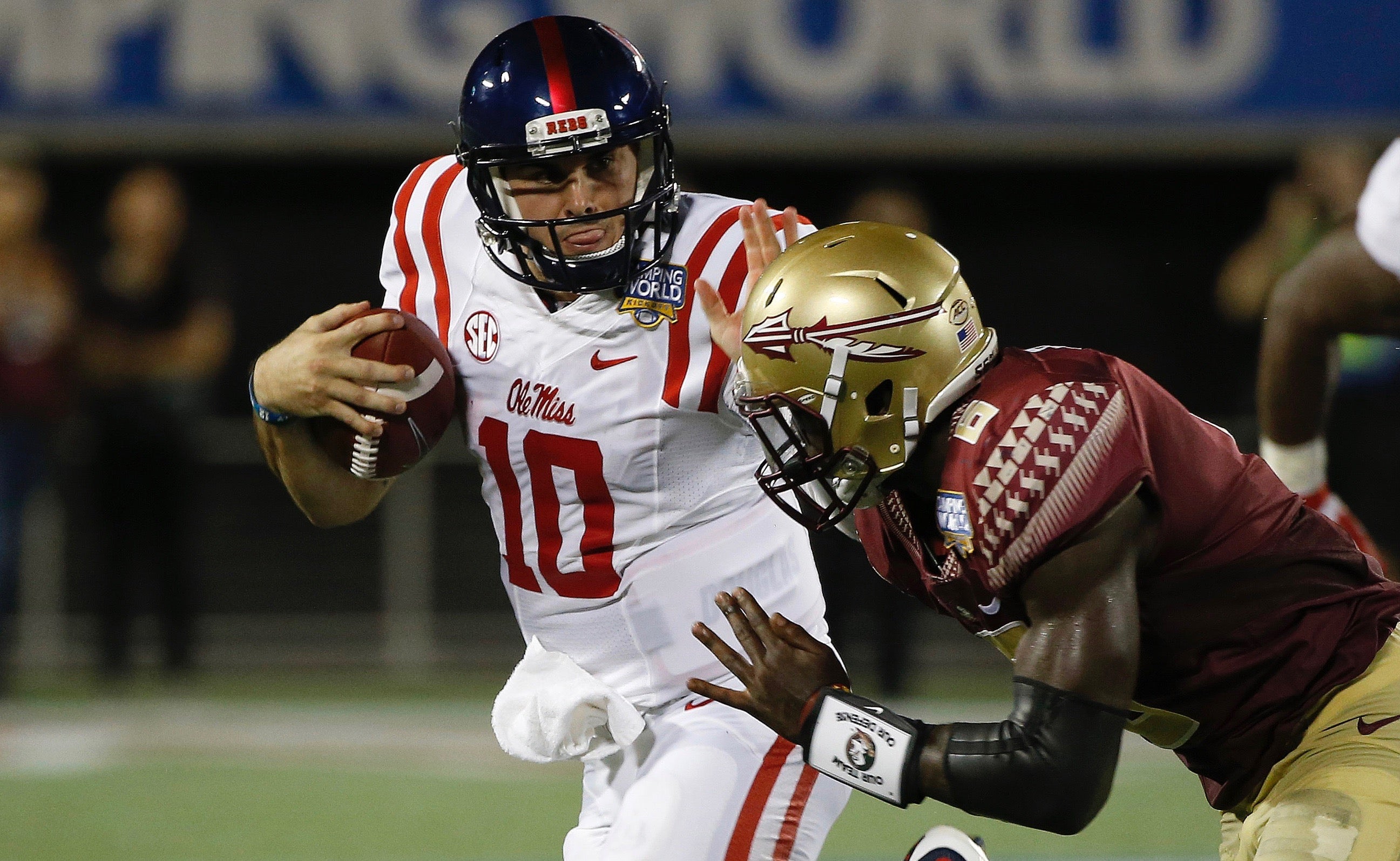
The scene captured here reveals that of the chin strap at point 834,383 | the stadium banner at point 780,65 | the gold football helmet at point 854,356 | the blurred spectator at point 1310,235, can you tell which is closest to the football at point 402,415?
the gold football helmet at point 854,356

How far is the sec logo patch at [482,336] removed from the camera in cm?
311

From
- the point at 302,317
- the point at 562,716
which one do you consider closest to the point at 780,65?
the point at 302,317

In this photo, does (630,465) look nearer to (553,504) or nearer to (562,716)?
(553,504)

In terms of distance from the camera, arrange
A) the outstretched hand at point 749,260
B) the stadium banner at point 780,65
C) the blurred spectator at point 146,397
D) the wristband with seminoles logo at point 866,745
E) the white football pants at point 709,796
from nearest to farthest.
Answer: the wristband with seminoles logo at point 866,745, the white football pants at point 709,796, the outstretched hand at point 749,260, the blurred spectator at point 146,397, the stadium banner at point 780,65

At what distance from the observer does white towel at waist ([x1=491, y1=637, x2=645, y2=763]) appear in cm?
296

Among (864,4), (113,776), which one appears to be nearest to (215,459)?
(113,776)

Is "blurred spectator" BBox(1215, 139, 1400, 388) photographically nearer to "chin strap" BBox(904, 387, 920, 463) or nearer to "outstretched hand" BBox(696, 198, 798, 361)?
"outstretched hand" BBox(696, 198, 798, 361)

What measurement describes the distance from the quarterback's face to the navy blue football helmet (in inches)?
→ 0.6

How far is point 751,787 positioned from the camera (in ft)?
9.43

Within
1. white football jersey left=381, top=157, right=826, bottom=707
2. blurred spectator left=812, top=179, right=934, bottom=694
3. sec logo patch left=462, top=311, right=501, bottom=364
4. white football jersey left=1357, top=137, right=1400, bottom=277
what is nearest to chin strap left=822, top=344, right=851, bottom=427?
white football jersey left=381, top=157, right=826, bottom=707

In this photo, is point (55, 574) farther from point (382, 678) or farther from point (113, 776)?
point (113, 776)

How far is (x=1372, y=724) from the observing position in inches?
104

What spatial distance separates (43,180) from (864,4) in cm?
432

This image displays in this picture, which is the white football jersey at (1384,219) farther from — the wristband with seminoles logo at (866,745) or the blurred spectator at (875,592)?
the blurred spectator at (875,592)
